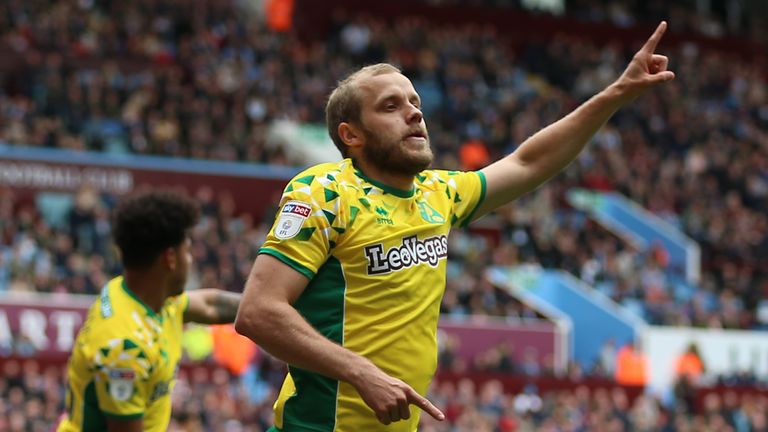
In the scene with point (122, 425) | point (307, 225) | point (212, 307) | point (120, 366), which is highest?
point (307, 225)

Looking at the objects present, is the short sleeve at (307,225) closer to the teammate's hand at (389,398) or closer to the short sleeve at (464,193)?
the teammate's hand at (389,398)

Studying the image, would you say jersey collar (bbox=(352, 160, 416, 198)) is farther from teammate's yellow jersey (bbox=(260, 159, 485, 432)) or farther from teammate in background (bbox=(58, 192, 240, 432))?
teammate in background (bbox=(58, 192, 240, 432))

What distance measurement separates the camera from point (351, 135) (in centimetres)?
601

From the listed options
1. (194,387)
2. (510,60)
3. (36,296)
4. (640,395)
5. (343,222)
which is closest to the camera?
(343,222)

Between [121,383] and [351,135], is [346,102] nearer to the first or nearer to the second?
[351,135]

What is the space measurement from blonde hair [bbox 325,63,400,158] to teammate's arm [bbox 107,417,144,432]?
1722mm

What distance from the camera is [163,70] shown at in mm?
30938

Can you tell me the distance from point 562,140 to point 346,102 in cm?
113

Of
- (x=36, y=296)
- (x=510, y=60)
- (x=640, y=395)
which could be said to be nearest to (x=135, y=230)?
(x=36, y=296)

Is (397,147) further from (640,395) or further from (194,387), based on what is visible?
(640,395)

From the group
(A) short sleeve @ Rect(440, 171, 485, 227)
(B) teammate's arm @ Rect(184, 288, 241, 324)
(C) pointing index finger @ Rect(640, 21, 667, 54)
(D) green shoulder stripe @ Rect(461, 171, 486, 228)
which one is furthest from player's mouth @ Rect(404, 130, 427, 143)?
(B) teammate's arm @ Rect(184, 288, 241, 324)

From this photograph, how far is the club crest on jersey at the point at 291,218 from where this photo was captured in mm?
5566

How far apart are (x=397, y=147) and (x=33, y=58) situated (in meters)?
25.5

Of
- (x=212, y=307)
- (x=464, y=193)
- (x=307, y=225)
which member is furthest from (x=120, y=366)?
(x=464, y=193)
